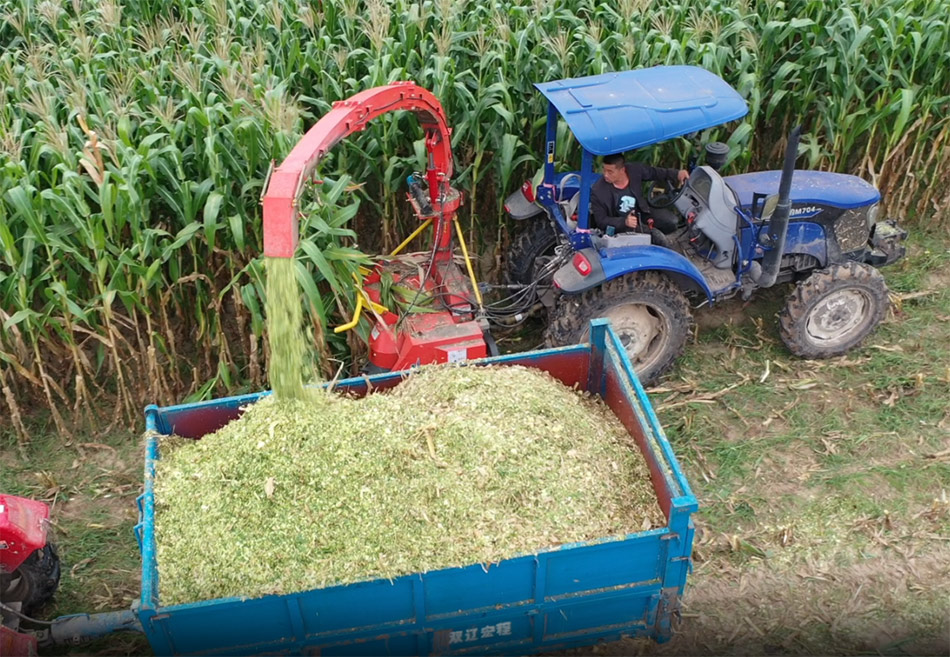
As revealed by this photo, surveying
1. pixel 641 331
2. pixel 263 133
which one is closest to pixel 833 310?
pixel 641 331

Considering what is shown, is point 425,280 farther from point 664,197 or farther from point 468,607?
point 468,607

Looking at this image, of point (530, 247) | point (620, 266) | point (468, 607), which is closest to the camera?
point (468, 607)

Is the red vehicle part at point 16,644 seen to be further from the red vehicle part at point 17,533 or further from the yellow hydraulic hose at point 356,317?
the yellow hydraulic hose at point 356,317

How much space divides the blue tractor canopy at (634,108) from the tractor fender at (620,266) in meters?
0.24

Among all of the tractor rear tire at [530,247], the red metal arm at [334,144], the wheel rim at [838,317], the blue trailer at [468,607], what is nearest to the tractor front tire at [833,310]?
the wheel rim at [838,317]

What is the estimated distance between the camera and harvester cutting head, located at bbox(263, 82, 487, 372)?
4.93 metres

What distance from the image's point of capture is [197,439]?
4598 millimetres

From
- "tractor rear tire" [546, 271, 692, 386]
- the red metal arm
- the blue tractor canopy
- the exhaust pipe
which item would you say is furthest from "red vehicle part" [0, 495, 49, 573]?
the exhaust pipe

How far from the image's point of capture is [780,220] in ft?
17.9

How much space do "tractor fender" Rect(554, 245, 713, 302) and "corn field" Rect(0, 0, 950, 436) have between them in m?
1.21

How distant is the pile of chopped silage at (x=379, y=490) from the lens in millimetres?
3764

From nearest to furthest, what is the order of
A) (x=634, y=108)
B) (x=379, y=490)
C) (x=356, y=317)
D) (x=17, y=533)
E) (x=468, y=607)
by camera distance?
(x=468, y=607)
(x=379, y=490)
(x=17, y=533)
(x=634, y=108)
(x=356, y=317)

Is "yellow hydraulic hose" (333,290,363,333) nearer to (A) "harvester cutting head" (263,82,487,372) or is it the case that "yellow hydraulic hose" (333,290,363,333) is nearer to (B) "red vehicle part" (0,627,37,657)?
(A) "harvester cutting head" (263,82,487,372)

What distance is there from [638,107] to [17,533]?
4.00 m
